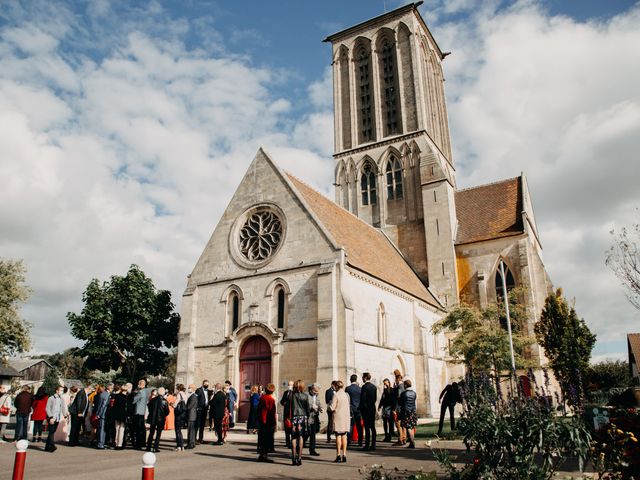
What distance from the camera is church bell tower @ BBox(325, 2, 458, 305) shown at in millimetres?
34438

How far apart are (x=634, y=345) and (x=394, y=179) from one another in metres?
32.0

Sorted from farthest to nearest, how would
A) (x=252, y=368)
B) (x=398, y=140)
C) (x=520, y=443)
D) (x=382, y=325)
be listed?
(x=398, y=140), (x=382, y=325), (x=252, y=368), (x=520, y=443)

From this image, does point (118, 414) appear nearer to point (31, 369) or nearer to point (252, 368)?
point (252, 368)

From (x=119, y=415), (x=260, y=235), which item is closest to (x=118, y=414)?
(x=119, y=415)

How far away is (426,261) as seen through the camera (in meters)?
34.2

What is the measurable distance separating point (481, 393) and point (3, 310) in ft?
118

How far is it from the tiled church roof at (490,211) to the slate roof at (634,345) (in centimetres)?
2273

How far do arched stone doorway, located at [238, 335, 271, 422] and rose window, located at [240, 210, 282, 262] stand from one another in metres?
3.97

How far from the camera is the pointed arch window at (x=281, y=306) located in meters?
22.5

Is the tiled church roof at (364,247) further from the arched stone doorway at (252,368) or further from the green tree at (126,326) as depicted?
the green tree at (126,326)

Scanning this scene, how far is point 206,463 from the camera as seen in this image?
37.6 ft

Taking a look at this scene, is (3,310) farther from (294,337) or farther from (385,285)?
(385,285)

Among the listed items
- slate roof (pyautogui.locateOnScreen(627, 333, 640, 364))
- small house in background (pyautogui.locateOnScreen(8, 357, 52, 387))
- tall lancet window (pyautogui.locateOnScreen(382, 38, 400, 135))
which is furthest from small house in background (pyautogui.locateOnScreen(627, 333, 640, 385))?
small house in background (pyautogui.locateOnScreen(8, 357, 52, 387))

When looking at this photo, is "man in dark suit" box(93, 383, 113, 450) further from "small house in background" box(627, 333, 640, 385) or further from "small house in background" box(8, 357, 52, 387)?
"small house in background" box(8, 357, 52, 387)
